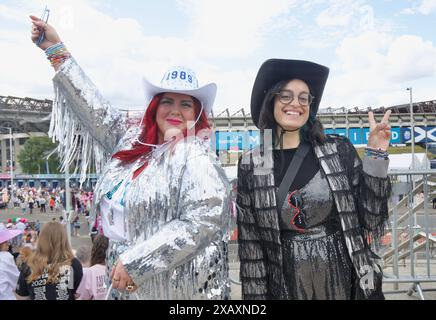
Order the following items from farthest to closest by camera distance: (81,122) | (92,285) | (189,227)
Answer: (92,285) → (81,122) → (189,227)

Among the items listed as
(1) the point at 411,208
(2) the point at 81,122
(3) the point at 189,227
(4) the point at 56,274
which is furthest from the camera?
(1) the point at 411,208

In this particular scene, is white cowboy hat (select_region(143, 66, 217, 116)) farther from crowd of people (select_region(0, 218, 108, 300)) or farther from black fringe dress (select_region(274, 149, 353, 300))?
crowd of people (select_region(0, 218, 108, 300))

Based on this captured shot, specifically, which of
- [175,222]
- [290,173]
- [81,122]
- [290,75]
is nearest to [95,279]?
[81,122]

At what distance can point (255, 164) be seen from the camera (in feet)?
5.96

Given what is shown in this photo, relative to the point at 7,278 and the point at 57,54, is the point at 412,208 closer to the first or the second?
the point at 57,54

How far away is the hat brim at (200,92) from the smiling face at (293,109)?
0.34 meters

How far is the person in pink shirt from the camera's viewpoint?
280 cm

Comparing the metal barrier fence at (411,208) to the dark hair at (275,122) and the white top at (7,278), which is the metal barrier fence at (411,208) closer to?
the dark hair at (275,122)


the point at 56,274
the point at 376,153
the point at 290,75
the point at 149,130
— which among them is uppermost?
the point at 290,75

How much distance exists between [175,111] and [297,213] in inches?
28.2

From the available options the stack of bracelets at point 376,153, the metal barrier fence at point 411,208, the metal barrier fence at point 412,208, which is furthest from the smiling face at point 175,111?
the metal barrier fence at point 412,208

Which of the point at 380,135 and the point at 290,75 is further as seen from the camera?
the point at 290,75

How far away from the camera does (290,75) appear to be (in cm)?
183
